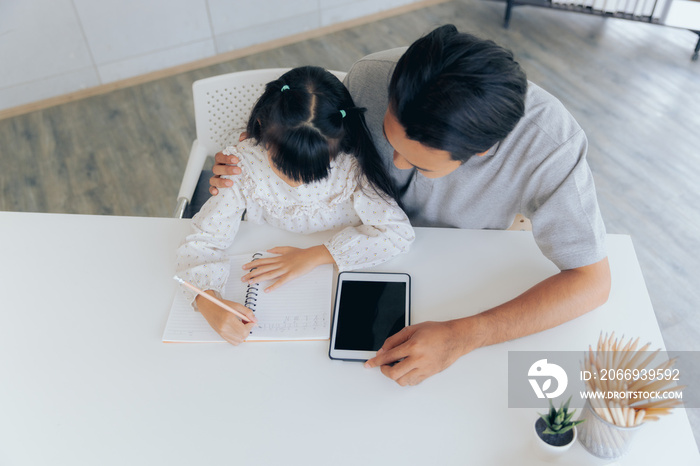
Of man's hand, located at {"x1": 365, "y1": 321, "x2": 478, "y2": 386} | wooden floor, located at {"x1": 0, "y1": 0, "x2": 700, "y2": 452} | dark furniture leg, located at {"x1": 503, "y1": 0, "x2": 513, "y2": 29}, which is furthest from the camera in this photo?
dark furniture leg, located at {"x1": 503, "y1": 0, "x2": 513, "y2": 29}

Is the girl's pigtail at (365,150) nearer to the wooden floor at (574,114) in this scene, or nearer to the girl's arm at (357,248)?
the girl's arm at (357,248)

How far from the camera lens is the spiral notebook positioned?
108cm

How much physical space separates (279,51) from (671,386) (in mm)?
2724

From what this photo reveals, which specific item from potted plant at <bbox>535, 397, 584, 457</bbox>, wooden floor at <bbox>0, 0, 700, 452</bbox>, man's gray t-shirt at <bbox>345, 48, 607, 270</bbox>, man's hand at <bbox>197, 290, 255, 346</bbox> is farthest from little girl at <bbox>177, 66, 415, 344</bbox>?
wooden floor at <bbox>0, 0, 700, 452</bbox>

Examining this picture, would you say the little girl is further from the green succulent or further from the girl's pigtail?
the green succulent

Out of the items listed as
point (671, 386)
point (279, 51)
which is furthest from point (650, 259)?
point (279, 51)

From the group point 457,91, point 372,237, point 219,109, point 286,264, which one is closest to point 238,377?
point 286,264

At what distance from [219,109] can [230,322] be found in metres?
0.70

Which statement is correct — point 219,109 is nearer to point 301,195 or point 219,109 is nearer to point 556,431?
point 301,195

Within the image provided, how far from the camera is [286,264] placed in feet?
3.88

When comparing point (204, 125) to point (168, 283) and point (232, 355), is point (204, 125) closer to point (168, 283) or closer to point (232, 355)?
point (168, 283)

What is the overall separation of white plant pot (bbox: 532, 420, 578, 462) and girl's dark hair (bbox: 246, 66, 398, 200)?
62 cm

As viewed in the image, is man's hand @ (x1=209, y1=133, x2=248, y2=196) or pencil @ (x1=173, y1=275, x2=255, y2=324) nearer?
pencil @ (x1=173, y1=275, x2=255, y2=324)

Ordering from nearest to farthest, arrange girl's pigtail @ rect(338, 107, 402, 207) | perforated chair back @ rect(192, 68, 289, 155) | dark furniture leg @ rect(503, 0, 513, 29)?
girl's pigtail @ rect(338, 107, 402, 207) < perforated chair back @ rect(192, 68, 289, 155) < dark furniture leg @ rect(503, 0, 513, 29)
